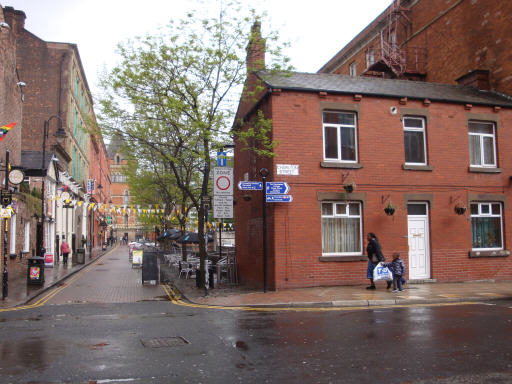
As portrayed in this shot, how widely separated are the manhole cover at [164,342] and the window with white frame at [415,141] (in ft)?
38.4

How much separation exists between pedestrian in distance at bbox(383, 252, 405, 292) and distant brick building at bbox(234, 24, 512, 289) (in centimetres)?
169

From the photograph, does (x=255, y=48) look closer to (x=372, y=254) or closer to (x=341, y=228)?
(x=341, y=228)

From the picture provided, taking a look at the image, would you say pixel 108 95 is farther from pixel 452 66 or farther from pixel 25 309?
pixel 452 66

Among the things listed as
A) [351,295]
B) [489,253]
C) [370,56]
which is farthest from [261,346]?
[370,56]

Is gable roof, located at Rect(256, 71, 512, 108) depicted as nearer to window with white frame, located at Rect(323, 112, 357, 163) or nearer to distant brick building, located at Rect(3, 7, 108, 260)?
window with white frame, located at Rect(323, 112, 357, 163)

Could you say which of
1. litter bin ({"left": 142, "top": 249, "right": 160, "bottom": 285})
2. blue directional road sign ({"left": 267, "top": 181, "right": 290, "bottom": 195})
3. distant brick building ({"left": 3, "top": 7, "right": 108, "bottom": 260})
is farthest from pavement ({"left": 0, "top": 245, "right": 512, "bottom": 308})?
distant brick building ({"left": 3, "top": 7, "right": 108, "bottom": 260})

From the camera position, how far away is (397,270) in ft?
46.9

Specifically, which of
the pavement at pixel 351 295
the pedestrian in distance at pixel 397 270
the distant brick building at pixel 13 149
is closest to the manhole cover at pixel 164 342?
the pavement at pixel 351 295

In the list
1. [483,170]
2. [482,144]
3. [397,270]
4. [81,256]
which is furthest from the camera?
[81,256]

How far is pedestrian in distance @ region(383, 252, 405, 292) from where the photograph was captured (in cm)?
1427

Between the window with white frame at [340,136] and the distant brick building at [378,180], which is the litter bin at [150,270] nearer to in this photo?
the distant brick building at [378,180]

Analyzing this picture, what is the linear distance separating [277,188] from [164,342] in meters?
7.70

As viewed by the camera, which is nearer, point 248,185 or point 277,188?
point 248,185

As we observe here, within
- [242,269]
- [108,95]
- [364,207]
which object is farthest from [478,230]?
[108,95]
